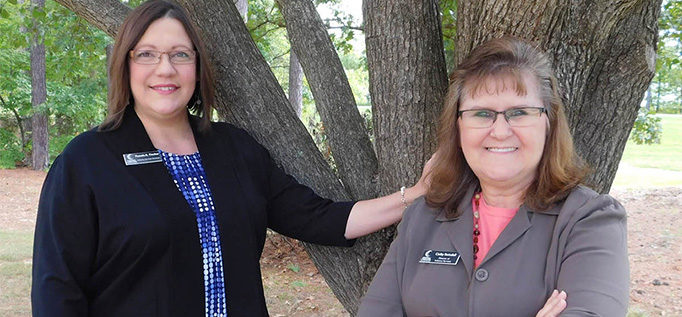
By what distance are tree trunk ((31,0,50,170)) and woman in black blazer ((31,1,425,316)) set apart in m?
17.8

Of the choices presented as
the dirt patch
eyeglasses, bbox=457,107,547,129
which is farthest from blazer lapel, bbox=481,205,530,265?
the dirt patch

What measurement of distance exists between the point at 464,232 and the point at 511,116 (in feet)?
1.45

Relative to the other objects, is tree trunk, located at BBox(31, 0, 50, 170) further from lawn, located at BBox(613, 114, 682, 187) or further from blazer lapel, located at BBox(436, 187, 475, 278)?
blazer lapel, located at BBox(436, 187, 475, 278)

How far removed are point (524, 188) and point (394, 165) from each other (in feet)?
3.04

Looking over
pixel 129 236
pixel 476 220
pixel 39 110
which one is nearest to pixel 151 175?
pixel 129 236

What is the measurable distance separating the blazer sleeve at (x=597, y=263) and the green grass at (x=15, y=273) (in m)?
6.86

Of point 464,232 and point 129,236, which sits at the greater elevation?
point 464,232

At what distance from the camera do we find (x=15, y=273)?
879 cm

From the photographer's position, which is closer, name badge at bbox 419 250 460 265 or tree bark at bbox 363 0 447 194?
name badge at bbox 419 250 460 265

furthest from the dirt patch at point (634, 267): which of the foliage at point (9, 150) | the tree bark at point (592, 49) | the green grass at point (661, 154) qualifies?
the foliage at point (9, 150)

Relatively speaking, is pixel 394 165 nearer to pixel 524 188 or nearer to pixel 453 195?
pixel 453 195

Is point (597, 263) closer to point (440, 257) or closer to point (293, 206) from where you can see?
point (440, 257)

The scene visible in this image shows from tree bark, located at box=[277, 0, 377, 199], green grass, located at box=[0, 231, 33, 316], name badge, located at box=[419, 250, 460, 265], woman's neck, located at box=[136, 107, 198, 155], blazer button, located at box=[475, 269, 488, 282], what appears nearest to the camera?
blazer button, located at box=[475, 269, 488, 282]

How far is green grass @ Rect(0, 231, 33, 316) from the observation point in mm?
7473
